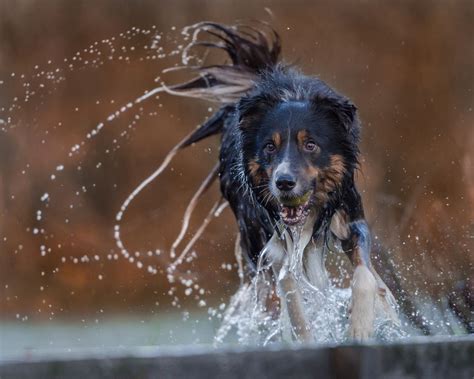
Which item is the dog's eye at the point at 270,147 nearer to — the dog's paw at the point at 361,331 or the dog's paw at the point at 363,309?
the dog's paw at the point at 363,309

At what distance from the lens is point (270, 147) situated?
16.6ft

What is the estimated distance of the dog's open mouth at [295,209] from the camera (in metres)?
4.98

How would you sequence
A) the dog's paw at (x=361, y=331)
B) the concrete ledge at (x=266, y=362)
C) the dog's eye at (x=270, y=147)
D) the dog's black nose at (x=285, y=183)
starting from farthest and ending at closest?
the dog's eye at (x=270, y=147)
the dog's paw at (x=361, y=331)
the dog's black nose at (x=285, y=183)
the concrete ledge at (x=266, y=362)

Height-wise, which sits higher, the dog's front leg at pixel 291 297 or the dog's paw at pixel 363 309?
the dog's paw at pixel 363 309

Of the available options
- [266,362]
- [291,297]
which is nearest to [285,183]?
[291,297]

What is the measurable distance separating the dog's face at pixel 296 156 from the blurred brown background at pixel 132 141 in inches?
41.1

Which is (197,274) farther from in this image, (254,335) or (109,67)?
(109,67)

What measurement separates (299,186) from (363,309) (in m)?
0.68

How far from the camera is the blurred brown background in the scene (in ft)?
20.3

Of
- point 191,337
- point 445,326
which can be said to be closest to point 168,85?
point 191,337

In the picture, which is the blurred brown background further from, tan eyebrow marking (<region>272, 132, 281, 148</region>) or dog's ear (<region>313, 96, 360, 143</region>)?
tan eyebrow marking (<region>272, 132, 281, 148</region>)

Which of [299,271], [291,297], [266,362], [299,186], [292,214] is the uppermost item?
[266,362]

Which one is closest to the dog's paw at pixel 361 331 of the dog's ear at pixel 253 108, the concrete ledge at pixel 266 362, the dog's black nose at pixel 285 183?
the dog's black nose at pixel 285 183

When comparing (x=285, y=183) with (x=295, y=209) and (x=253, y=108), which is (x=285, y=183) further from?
(x=253, y=108)
